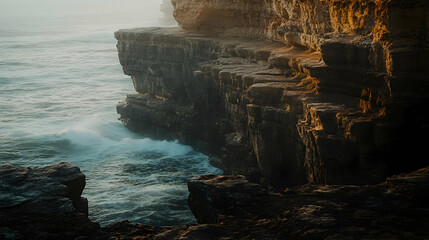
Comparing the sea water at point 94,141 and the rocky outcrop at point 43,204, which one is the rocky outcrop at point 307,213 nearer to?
the rocky outcrop at point 43,204

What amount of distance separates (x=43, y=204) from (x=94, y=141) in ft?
58.8

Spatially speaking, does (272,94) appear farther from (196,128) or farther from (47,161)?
(47,161)

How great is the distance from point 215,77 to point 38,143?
37.1 ft

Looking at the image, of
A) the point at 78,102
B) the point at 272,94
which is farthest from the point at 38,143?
the point at 272,94

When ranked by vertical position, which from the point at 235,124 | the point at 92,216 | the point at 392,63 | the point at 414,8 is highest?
the point at 414,8

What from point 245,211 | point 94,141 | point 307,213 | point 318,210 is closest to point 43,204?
point 245,211

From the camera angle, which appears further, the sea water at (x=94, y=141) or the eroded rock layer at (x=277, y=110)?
the sea water at (x=94, y=141)

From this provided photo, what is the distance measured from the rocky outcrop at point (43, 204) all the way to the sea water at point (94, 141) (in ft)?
18.3

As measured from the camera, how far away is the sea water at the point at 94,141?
1898 centimetres

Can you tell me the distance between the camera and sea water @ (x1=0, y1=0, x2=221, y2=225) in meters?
19.0

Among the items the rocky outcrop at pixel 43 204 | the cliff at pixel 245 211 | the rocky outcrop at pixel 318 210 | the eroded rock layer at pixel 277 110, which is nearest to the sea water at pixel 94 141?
the eroded rock layer at pixel 277 110

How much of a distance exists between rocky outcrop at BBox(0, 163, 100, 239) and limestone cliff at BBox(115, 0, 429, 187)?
5.77 metres

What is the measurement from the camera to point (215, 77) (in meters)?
21.1

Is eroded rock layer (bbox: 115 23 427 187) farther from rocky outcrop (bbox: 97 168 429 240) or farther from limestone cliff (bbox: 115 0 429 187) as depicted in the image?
rocky outcrop (bbox: 97 168 429 240)
